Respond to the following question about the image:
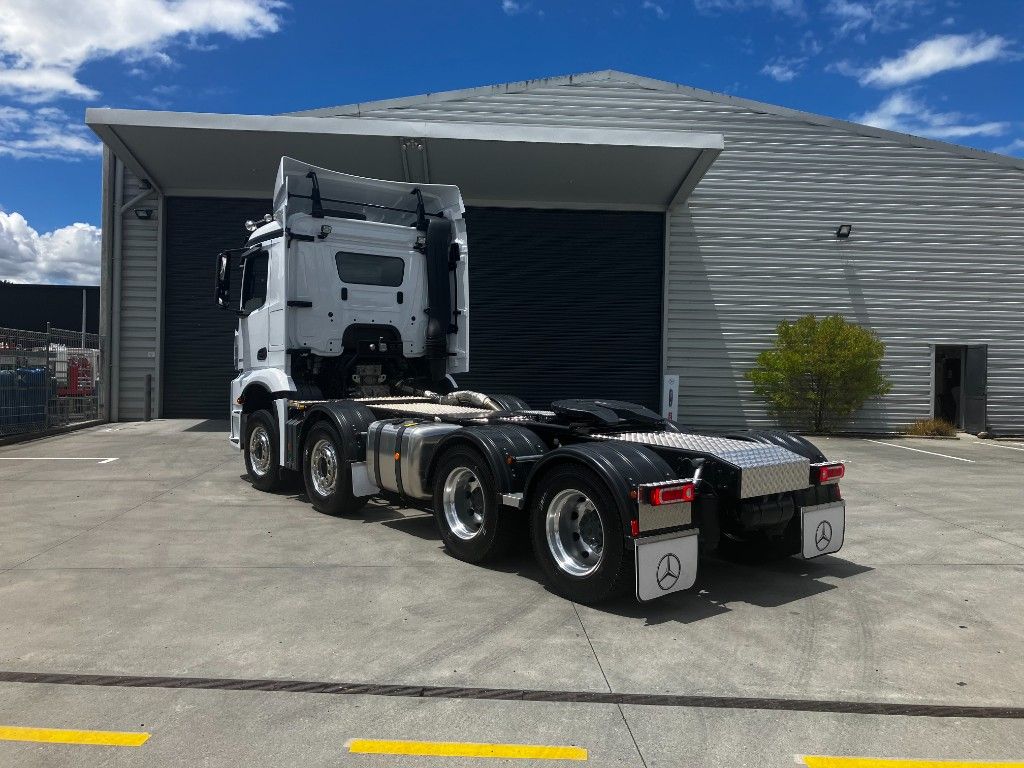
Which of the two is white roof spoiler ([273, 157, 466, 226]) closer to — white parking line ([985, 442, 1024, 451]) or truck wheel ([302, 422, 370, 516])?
truck wheel ([302, 422, 370, 516])

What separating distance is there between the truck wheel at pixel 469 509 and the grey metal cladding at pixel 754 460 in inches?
39.3

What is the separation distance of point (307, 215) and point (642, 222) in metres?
11.7

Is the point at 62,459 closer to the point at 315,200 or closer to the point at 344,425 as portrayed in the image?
the point at 315,200

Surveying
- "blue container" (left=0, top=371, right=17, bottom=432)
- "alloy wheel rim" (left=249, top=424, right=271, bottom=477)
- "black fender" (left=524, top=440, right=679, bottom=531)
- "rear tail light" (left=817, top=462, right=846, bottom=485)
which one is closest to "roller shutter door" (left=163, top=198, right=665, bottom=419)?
"blue container" (left=0, top=371, right=17, bottom=432)

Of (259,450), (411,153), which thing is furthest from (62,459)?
(411,153)

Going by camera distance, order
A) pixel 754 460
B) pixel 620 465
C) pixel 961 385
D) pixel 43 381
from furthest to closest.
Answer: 1. pixel 961 385
2. pixel 43 381
3. pixel 754 460
4. pixel 620 465

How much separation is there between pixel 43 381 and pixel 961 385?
20.8m

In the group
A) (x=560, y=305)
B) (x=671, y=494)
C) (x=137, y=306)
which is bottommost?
(x=671, y=494)

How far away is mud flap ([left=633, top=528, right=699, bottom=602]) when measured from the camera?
4.65 m

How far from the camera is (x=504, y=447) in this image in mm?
5832

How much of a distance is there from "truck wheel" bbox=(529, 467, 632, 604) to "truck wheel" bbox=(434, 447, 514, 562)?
39 cm

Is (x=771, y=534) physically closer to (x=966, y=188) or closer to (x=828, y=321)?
(x=828, y=321)

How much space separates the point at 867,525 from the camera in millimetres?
7926

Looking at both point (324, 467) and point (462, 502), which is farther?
point (324, 467)
